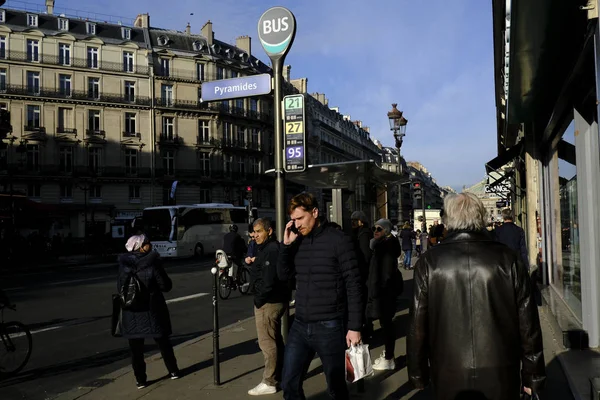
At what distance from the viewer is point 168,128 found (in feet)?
183

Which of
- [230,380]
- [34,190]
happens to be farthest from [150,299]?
[34,190]

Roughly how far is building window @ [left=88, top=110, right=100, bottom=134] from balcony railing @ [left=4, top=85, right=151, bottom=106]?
50.2 inches

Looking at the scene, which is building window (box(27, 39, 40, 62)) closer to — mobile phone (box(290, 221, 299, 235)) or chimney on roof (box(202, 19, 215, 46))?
chimney on roof (box(202, 19, 215, 46))

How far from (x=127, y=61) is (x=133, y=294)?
2066 inches

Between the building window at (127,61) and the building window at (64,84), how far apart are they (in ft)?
17.6

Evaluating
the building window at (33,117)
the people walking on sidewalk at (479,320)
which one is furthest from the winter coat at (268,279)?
the building window at (33,117)

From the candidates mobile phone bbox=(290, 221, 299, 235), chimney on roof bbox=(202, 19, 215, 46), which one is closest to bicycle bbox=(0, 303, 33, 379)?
mobile phone bbox=(290, 221, 299, 235)

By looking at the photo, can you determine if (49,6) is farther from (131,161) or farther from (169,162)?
(169,162)

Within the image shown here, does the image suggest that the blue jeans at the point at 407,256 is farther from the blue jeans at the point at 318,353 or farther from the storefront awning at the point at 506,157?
the blue jeans at the point at 318,353

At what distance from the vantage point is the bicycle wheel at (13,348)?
6582mm

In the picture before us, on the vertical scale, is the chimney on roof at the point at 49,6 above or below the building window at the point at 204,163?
above

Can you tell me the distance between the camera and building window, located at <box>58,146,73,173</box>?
1965 inches

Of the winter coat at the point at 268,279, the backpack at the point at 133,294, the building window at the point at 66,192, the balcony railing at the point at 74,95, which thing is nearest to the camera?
the winter coat at the point at 268,279

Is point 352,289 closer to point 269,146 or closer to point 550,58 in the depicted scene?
point 550,58
